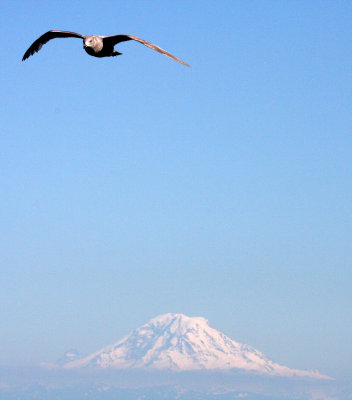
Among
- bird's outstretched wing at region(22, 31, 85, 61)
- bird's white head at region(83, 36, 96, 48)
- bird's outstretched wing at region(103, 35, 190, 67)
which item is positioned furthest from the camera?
bird's outstretched wing at region(22, 31, 85, 61)

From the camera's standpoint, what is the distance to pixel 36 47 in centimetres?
3612

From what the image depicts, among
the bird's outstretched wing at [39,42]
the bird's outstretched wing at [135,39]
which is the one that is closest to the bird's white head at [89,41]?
the bird's outstretched wing at [135,39]

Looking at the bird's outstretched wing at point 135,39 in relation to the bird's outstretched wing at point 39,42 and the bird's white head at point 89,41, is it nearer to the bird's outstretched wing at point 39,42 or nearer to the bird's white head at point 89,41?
the bird's white head at point 89,41

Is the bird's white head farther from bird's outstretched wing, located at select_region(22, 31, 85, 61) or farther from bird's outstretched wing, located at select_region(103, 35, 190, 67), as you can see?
bird's outstretched wing, located at select_region(22, 31, 85, 61)

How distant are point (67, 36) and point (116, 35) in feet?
13.0

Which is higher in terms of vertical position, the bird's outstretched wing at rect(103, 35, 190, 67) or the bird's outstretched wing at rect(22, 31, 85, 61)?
the bird's outstretched wing at rect(22, 31, 85, 61)

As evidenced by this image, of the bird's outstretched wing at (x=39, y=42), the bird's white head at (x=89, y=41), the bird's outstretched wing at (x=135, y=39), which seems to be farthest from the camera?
the bird's outstretched wing at (x=39, y=42)

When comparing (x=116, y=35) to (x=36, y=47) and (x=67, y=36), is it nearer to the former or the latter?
(x=67, y=36)

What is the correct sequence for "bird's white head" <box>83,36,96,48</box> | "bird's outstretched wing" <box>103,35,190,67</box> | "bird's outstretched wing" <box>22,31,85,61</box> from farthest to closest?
"bird's outstretched wing" <box>22,31,85,61</box>
"bird's white head" <box>83,36,96,48</box>
"bird's outstretched wing" <box>103,35,190,67</box>

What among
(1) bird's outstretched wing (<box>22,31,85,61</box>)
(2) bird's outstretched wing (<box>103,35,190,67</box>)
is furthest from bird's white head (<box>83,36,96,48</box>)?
(1) bird's outstretched wing (<box>22,31,85,61</box>)

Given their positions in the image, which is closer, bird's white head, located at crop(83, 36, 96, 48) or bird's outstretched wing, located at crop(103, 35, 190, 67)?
bird's outstretched wing, located at crop(103, 35, 190, 67)

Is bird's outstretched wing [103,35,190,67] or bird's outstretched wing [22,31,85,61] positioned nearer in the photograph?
bird's outstretched wing [103,35,190,67]

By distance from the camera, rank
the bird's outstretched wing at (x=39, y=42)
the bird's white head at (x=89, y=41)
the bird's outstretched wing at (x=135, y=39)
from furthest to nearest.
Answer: the bird's outstretched wing at (x=39, y=42) → the bird's white head at (x=89, y=41) → the bird's outstretched wing at (x=135, y=39)

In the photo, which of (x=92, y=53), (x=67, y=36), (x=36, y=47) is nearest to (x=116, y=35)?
(x=92, y=53)
